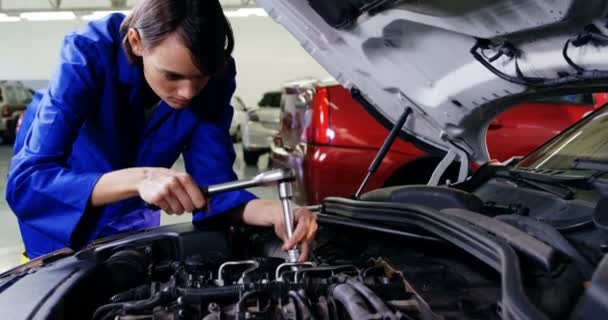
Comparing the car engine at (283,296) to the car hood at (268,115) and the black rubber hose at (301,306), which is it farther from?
the car hood at (268,115)

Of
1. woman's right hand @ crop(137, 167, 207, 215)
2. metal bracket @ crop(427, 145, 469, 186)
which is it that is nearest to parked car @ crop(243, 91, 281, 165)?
metal bracket @ crop(427, 145, 469, 186)

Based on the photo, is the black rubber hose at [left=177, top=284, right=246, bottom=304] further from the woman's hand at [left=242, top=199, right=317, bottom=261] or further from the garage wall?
the garage wall

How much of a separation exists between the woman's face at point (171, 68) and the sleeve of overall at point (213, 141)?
0.84 feet

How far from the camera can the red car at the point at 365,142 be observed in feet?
10.4

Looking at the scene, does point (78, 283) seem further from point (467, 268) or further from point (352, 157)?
point (352, 157)

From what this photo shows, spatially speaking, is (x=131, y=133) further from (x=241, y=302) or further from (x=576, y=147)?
(x=576, y=147)

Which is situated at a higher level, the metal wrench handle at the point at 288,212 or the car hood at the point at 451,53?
the car hood at the point at 451,53

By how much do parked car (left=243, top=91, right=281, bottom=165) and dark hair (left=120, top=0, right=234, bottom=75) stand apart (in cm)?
592

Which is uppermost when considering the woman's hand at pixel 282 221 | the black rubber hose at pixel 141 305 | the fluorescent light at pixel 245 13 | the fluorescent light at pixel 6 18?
the black rubber hose at pixel 141 305

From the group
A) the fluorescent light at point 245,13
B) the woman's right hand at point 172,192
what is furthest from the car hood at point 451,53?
the fluorescent light at point 245,13

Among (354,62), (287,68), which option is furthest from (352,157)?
(287,68)

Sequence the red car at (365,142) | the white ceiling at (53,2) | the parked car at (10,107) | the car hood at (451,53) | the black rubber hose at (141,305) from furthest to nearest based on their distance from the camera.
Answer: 1. the parked car at (10,107)
2. the white ceiling at (53,2)
3. the red car at (365,142)
4. the car hood at (451,53)
5. the black rubber hose at (141,305)

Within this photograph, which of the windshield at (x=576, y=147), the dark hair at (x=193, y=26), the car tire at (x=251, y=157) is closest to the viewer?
the dark hair at (x=193, y=26)

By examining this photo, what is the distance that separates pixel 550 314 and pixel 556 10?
0.65 m
